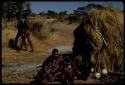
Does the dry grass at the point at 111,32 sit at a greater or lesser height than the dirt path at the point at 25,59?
greater

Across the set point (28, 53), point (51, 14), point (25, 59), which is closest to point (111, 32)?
point (25, 59)

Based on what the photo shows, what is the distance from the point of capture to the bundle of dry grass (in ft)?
36.1

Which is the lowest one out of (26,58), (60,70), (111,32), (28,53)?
(28,53)

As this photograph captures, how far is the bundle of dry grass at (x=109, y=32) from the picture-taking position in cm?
1100

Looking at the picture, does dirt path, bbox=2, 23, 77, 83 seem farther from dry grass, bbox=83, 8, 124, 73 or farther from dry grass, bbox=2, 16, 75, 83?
dry grass, bbox=83, 8, 124, 73

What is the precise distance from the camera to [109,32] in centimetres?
1137

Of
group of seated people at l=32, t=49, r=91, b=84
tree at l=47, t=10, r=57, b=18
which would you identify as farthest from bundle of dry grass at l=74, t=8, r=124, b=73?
tree at l=47, t=10, r=57, b=18

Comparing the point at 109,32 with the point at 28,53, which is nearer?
the point at 109,32

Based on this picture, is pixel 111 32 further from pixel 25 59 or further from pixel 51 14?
pixel 51 14

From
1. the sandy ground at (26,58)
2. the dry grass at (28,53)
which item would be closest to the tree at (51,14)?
the dry grass at (28,53)

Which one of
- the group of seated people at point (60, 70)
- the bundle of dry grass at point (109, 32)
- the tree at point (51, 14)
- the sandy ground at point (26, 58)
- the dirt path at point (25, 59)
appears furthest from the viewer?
the tree at point (51, 14)

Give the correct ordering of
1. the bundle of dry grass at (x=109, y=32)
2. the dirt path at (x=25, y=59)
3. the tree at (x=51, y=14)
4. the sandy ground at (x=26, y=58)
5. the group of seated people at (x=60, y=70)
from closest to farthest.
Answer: the group of seated people at (x=60, y=70)
the sandy ground at (x=26, y=58)
the dirt path at (x=25, y=59)
the bundle of dry grass at (x=109, y=32)
the tree at (x=51, y=14)

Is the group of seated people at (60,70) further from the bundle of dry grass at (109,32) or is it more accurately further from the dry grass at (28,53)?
the bundle of dry grass at (109,32)

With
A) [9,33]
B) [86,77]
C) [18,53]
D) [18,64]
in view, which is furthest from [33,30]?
[86,77]
